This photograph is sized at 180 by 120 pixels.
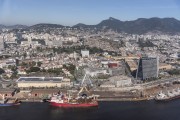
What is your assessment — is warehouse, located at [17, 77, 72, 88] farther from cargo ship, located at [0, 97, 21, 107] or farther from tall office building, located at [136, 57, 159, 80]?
tall office building, located at [136, 57, 159, 80]

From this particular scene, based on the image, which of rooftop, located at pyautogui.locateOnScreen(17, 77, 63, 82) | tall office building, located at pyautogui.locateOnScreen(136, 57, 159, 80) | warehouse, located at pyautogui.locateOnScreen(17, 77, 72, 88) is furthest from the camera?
tall office building, located at pyautogui.locateOnScreen(136, 57, 159, 80)

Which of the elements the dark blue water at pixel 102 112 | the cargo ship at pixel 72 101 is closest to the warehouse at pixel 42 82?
the cargo ship at pixel 72 101

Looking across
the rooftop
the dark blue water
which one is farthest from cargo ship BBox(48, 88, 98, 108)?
the rooftop

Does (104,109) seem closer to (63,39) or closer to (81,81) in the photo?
(81,81)

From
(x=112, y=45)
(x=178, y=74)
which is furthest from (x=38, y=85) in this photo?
(x=112, y=45)

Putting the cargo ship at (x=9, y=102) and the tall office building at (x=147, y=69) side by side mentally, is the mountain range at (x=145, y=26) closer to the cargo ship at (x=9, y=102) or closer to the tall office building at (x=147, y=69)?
the tall office building at (x=147, y=69)

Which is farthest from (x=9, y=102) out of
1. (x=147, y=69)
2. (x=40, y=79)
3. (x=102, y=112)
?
(x=147, y=69)
